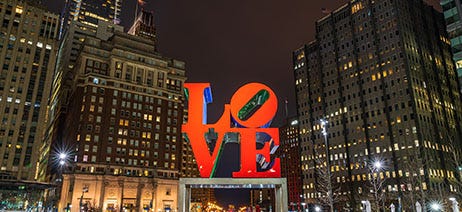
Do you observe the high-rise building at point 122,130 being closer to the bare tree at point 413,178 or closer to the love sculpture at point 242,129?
the bare tree at point 413,178

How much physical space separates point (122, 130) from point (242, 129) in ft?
299

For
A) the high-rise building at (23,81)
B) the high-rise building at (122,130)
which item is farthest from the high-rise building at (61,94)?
the high-rise building at (122,130)

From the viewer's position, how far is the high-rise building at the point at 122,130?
10931 cm

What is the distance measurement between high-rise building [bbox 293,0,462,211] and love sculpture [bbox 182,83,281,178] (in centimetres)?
7015

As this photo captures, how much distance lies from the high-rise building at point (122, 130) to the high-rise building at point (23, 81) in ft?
38.0

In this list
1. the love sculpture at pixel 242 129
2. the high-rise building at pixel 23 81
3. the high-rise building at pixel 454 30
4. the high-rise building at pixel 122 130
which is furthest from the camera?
the high-rise building at pixel 23 81

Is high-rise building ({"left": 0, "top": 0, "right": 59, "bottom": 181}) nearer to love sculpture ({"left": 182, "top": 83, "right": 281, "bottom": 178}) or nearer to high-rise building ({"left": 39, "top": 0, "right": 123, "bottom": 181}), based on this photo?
high-rise building ({"left": 39, "top": 0, "right": 123, "bottom": 181})

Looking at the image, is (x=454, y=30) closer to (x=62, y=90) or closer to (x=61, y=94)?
(x=62, y=90)

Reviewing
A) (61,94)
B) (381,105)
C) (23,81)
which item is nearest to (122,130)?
(23,81)

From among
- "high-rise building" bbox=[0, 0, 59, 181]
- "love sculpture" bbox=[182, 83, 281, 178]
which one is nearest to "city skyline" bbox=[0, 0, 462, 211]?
"high-rise building" bbox=[0, 0, 59, 181]

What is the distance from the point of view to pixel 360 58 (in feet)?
412

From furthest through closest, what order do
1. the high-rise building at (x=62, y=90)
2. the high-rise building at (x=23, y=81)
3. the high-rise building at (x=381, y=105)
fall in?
1. the high-rise building at (x=62, y=90)
2. the high-rise building at (x=23, y=81)
3. the high-rise building at (x=381, y=105)

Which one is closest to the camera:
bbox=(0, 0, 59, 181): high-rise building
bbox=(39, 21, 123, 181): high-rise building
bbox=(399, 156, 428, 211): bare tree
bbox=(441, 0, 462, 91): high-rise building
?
bbox=(441, 0, 462, 91): high-rise building

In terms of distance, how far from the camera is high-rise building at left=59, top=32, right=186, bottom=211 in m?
109
